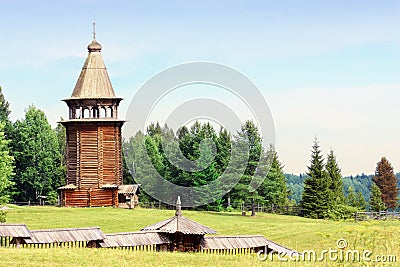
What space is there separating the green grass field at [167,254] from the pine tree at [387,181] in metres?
45.8

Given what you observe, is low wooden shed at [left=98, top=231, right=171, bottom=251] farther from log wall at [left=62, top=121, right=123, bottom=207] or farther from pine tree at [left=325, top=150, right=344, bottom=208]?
pine tree at [left=325, top=150, right=344, bottom=208]

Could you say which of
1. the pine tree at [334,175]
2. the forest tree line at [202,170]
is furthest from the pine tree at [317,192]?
the pine tree at [334,175]

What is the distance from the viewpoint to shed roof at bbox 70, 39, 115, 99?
202 feet

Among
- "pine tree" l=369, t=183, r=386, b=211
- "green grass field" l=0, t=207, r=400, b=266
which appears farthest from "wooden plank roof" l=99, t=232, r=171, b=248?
"pine tree" l=369, t=183, r=386, b=211

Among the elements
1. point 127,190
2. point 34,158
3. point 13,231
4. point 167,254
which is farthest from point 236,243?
point 34,158

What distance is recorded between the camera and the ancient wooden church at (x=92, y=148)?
6075 centimetres

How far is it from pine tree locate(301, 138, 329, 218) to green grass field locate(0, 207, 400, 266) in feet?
37.6

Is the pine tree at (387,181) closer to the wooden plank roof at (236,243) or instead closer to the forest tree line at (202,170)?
the forest tree line at (202,170)

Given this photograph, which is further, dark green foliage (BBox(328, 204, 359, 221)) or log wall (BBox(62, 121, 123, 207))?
dark green foliage (BBox(328, 204, 359, 221))

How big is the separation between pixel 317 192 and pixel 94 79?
67.6 feet

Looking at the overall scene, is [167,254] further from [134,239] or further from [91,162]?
[91,162]

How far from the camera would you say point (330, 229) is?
144 ft

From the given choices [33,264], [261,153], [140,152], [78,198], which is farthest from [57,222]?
[140,152]

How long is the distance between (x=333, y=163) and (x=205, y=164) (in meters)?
15.6
